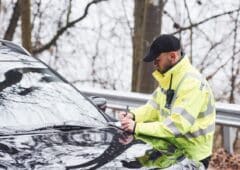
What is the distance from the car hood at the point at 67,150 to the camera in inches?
126

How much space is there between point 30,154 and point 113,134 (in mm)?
807

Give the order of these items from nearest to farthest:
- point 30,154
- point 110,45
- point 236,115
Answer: point 30,154, point 236,115, point 110,45

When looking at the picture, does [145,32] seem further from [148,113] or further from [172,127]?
[172,127]

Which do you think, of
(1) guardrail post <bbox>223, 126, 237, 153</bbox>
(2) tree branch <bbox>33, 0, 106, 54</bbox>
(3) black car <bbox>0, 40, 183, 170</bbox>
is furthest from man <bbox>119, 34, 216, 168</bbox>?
(2) tree branch <bbox>33, 0, 106, 54</bbox>

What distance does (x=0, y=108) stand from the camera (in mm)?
3922

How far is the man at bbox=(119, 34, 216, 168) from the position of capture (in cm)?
412

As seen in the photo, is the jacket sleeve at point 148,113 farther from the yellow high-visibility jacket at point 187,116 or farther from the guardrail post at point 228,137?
the guardrail post at point 228,137

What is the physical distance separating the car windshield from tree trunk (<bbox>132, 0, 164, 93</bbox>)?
18.2 ft

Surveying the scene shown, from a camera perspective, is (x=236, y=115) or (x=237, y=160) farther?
(x=237, y=160)

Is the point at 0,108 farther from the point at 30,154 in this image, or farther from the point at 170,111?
the point at 170,111

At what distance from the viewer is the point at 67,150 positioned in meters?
3.45

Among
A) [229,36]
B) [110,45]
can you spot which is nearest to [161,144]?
[229,36]

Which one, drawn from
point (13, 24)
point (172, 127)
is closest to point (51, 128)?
point (172, 127)

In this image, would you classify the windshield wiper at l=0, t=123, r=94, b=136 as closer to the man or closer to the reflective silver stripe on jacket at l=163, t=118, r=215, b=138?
the man
